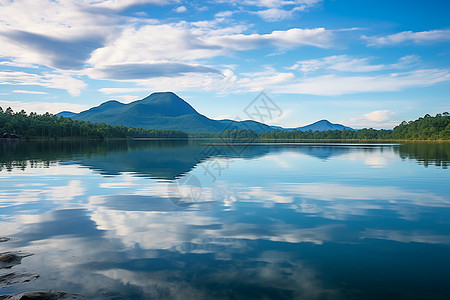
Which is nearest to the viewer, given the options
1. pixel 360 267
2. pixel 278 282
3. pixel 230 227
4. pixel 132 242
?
pixel 278 282

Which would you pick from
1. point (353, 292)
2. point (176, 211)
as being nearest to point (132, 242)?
point (176, 211)

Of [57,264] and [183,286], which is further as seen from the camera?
[57,264]

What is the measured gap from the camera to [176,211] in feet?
68.4

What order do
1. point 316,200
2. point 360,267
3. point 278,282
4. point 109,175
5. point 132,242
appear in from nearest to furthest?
point 278,282, point 360,267, point 132,242, point 316,200, point 109,175

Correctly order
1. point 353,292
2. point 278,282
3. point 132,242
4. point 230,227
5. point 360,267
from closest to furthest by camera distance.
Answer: point 353,292, point 278,282, point 360,267, point 132,242, point 230,227

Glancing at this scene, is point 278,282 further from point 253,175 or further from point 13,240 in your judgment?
point 253,175

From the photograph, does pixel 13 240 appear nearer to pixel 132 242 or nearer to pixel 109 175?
pixel 132 242

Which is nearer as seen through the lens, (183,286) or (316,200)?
(183,286)

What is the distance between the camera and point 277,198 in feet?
82.9

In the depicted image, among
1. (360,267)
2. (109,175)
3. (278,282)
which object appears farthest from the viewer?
(109,175)

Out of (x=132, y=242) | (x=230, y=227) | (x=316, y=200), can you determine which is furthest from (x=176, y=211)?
(x=316, y=200)

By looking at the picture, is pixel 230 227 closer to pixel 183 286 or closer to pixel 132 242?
pixel 132 242

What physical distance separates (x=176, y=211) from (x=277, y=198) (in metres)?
8.21

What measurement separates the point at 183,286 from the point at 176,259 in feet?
7.37
